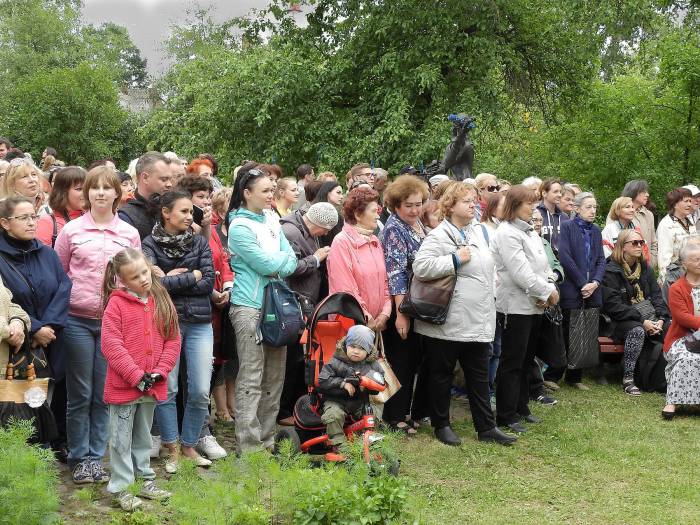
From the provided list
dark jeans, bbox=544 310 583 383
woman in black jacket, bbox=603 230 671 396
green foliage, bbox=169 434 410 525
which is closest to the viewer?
green foliage, bbox=169 434 410 525

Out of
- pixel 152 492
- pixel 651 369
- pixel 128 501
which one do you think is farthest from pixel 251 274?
pixel 651 369

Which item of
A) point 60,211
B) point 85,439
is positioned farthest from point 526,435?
point 60,211

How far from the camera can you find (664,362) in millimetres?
8984

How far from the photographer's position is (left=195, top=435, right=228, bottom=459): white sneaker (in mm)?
6066

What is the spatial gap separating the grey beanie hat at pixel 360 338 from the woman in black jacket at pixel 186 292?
1000mm

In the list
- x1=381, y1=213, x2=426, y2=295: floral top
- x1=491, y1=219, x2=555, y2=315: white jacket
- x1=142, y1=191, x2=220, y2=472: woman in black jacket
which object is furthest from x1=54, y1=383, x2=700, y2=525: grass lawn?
x1=381, y1=213, x2=426, y2=295: floral top

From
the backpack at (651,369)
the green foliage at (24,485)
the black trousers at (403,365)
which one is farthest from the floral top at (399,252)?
the backpack at (651,369)

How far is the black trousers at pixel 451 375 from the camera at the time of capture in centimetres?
675

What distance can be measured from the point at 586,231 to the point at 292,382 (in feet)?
12.5

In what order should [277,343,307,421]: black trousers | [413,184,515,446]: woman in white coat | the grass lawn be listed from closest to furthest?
the grass lawn → [413,184,515,446]: woman in white coat → [277,343,307,421]: black trousers

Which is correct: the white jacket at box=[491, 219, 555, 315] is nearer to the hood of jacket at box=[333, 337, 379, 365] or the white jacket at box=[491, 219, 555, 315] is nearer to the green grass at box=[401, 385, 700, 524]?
the green grass at box=[401, 385, 700, 524]

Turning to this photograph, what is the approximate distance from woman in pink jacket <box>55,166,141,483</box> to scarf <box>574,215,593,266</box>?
5197mm

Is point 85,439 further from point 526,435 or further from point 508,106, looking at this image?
point 508,106

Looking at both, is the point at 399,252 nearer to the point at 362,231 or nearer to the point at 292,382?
the point at 362,231
